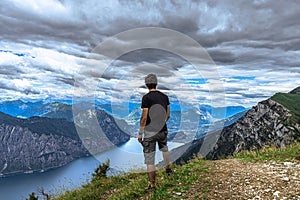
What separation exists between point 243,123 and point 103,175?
562 feet

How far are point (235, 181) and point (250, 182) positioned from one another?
1.46 ft

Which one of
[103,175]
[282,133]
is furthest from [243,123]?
[103,175]

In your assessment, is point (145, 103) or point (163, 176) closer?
point (145, 103)

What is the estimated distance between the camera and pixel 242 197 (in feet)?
23.5

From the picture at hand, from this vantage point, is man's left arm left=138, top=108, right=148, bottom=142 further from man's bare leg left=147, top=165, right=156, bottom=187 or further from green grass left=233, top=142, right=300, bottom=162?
green grass left=233, top=142, right=300, bottom=162

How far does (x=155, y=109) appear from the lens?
8.47 metres

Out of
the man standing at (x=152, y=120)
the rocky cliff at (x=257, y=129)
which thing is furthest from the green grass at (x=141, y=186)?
the rocky cliff at (x=257, y=129)

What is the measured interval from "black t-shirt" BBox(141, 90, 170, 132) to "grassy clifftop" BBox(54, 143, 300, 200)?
6.55 feet

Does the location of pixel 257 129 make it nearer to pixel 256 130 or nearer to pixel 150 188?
pixel 256 130

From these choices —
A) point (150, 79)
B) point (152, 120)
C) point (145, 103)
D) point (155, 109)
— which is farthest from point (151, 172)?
point (150, 79)

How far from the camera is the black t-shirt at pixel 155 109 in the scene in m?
8.37

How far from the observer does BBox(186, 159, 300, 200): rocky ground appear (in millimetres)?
7207

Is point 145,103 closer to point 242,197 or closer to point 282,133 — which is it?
point 242,197

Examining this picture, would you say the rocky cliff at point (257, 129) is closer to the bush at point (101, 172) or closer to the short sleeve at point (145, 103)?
the bush at point (101, 172)
